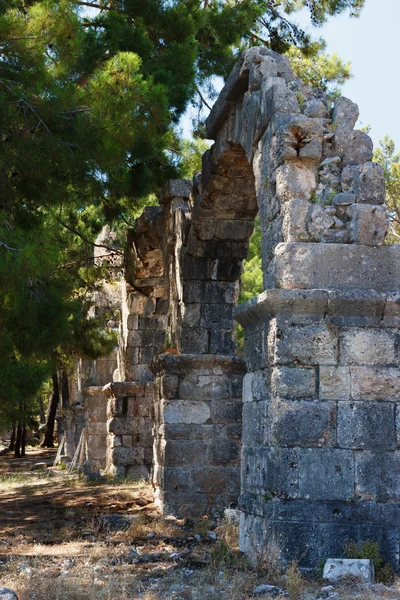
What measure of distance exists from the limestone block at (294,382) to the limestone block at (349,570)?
104cm

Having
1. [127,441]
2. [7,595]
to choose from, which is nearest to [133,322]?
[127,441]

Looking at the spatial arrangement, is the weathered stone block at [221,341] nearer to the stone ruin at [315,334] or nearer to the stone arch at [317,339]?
the stone ruin at [315,334]

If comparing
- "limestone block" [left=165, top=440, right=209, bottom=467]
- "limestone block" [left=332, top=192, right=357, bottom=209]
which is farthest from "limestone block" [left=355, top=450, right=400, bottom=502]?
"limestone block" [left=165, top=440, right=209, bottom=467]

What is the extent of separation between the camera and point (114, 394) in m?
13.0

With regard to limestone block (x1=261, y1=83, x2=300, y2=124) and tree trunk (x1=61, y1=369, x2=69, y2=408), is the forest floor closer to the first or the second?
limestone block (x1=261, y1=83, x2=300, y2=124)

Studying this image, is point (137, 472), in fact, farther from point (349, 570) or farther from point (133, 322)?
point (349, 570)

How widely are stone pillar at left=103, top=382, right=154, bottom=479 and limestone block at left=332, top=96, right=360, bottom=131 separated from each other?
785 cm

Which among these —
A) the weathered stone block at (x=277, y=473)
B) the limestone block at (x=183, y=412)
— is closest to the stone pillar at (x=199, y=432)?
the limestone block at (x=183, y=412)

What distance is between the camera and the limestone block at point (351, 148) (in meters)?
5.61

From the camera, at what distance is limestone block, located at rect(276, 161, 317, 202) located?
18.1ft

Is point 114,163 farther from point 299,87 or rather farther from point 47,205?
point 299,87

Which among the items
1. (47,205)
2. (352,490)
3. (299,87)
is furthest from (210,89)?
(352,490)

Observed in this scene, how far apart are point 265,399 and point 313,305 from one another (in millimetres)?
739

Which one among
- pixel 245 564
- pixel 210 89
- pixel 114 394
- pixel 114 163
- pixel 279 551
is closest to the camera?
pixel 279 551
